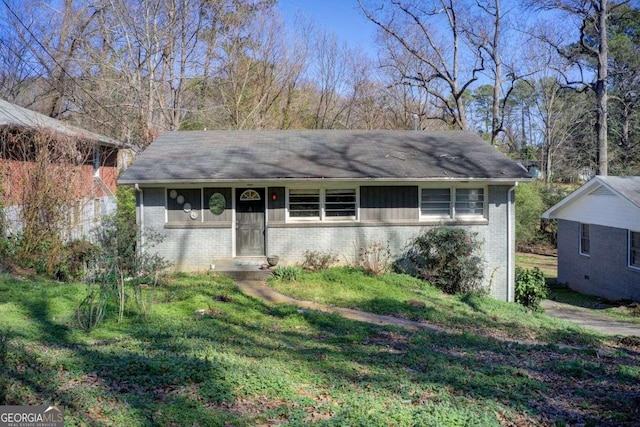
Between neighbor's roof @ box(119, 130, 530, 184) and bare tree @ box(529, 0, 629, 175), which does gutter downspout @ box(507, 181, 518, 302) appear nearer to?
neighbor's roof @ box(119, 130, 530, 184)

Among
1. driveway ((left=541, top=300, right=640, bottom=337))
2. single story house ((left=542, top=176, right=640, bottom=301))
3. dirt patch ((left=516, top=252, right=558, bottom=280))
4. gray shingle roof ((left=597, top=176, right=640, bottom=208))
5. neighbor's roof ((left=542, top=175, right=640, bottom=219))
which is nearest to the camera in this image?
driveway ((left=541, top=300, right=640, bottom=337))

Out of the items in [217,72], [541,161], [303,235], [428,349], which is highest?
[217,72]

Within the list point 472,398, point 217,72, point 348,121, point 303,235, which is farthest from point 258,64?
point 472,398

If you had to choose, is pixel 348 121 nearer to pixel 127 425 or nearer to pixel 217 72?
pixel 217 72

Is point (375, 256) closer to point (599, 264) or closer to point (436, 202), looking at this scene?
point (436, 202)

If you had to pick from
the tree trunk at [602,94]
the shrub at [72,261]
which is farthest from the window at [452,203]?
the tree trunk at [602,94]

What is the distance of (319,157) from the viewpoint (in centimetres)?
1449

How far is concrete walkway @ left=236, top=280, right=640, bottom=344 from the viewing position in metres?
9.43

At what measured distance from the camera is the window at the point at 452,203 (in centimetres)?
1373

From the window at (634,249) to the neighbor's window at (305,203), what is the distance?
10.6m

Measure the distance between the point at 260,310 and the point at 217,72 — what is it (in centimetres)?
2093

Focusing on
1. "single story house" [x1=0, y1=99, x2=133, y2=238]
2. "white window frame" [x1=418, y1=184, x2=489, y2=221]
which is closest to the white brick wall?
"white window frame" [x1=418, y1=184, x2=489, y2=221]

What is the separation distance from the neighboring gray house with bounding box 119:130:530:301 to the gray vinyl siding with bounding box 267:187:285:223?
0.09ft

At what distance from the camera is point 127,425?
4062 mm
